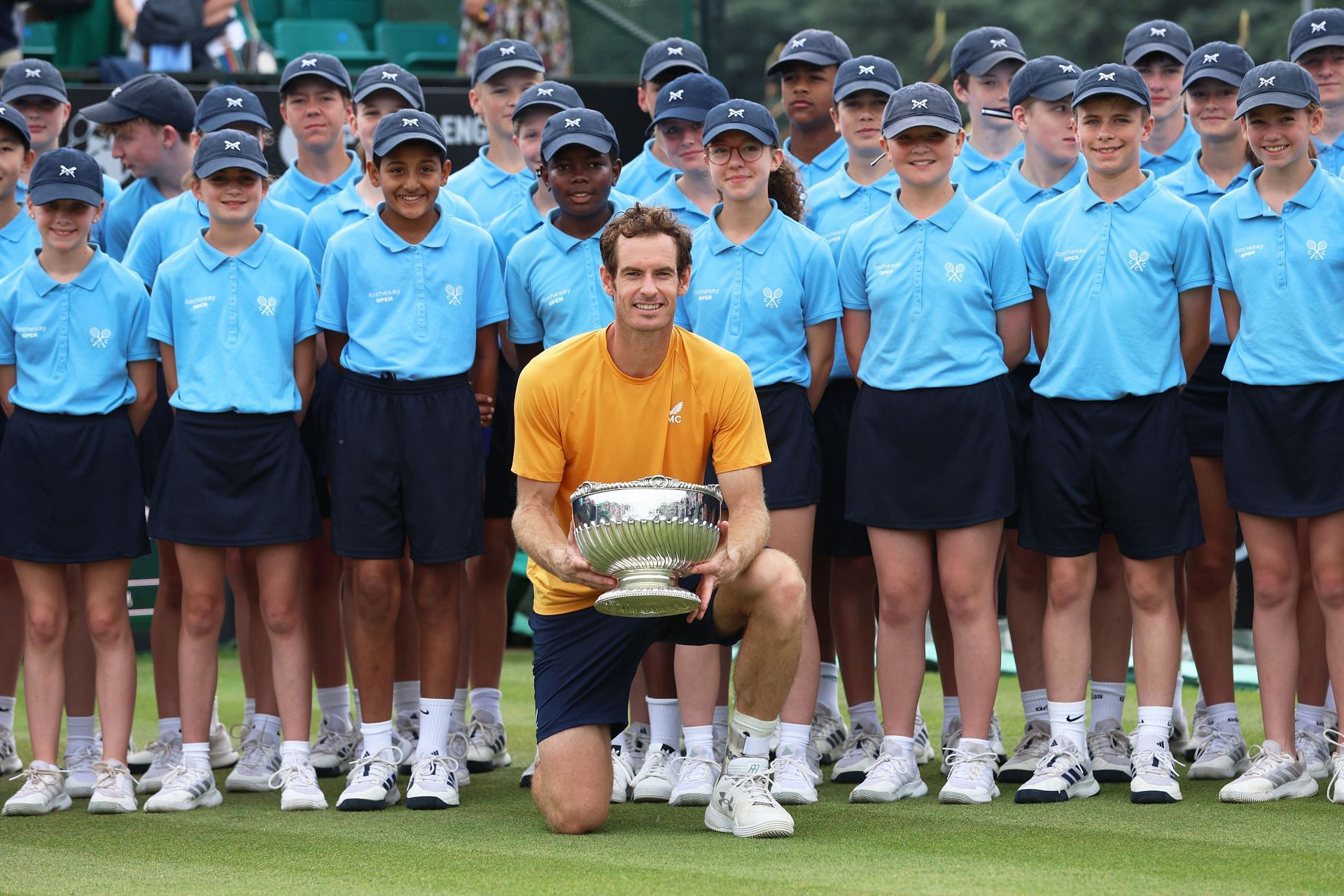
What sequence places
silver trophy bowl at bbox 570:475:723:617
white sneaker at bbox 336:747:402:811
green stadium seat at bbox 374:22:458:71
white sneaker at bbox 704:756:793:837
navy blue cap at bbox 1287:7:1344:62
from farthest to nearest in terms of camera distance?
green stadium seat at bbox 374:22:458:71 < navy blue cap at bbox 1287:7:1344:62 < white sneaker at bbox 336:747:402:811 < white sneaker at bbox 704:756:793:837 < silver trophy bowl at bbox 570:475:723:617

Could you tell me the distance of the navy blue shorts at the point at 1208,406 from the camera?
6.19 meters

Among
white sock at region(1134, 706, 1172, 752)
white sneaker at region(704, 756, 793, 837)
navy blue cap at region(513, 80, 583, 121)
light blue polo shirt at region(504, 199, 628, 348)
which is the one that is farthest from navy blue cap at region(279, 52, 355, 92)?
white sock at region(1134, 706, 1172, 752)

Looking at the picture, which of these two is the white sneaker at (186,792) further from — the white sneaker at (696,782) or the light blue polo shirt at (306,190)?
the light blue polo shirt at (306,190)

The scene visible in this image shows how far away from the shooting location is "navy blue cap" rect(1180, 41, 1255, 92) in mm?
6344

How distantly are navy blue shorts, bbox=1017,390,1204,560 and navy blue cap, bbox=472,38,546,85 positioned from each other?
9.06 ft

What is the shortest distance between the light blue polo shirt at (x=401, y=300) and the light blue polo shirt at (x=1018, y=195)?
1807 millimetres

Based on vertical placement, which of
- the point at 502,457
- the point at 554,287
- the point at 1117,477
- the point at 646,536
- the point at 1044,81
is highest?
the point at 1044,81

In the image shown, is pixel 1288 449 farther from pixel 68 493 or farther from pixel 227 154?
pixel 68 493

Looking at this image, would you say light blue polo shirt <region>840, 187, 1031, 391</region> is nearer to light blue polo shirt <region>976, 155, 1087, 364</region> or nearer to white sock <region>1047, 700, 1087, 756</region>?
light blue polo shirt <region>976, 155, 1087, 364</region>

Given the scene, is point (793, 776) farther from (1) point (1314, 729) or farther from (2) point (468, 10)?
(2) point (468, 10)

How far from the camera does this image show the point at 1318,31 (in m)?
6.64

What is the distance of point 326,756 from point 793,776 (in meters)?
1.81

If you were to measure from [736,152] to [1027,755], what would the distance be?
7.19ft

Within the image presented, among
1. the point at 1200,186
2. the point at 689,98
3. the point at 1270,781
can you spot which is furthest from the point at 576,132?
the point at 1270,781
